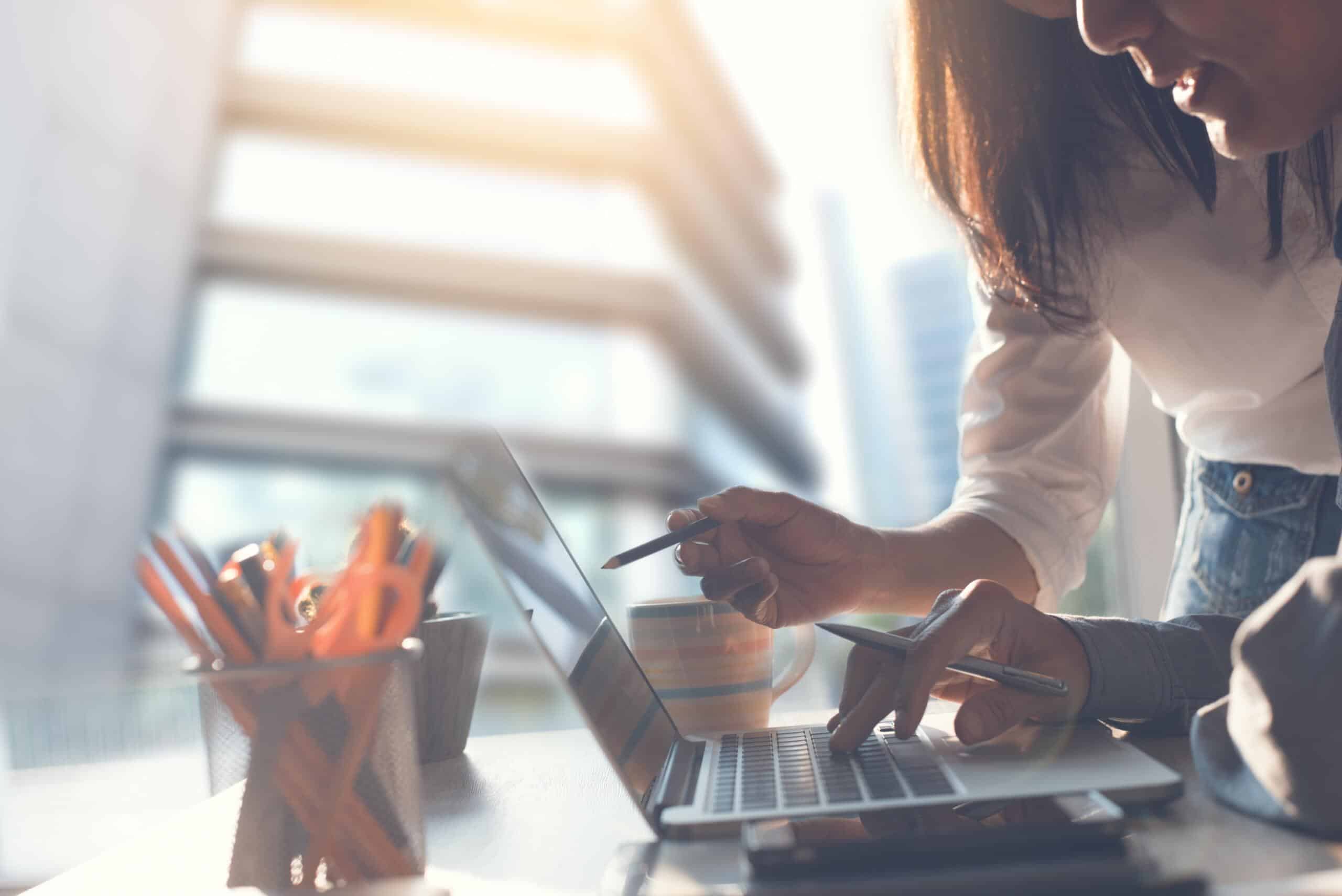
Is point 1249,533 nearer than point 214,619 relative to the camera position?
No

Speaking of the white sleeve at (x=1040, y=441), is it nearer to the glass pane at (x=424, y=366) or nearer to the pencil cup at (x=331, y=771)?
the pencil cup at (x=331, y=771)

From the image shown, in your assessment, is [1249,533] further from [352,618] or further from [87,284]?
[87,284]

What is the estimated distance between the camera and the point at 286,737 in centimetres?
28

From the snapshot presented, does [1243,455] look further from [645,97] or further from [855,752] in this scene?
[645,97]

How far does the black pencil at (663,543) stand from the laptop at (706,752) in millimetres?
56

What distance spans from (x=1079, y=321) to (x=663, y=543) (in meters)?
0.30

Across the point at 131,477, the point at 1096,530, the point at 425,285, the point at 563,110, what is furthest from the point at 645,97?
the point at 1096,530

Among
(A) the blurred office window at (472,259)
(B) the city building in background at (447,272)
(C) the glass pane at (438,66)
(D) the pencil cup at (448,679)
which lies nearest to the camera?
(D) the pencil cup at (448,679)

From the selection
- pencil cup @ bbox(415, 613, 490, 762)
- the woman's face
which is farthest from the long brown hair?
pencil cup @ bbox(415, 613, 490, 762)

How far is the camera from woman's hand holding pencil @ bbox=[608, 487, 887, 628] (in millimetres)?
462

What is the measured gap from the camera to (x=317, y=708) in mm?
280

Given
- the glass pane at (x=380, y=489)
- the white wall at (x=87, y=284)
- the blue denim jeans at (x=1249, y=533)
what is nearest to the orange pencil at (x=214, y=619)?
the blue denim jeans at (x=1249, y=533)

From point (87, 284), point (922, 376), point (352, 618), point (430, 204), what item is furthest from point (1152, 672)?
point (430, 204)

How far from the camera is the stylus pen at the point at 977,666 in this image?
354 mm
